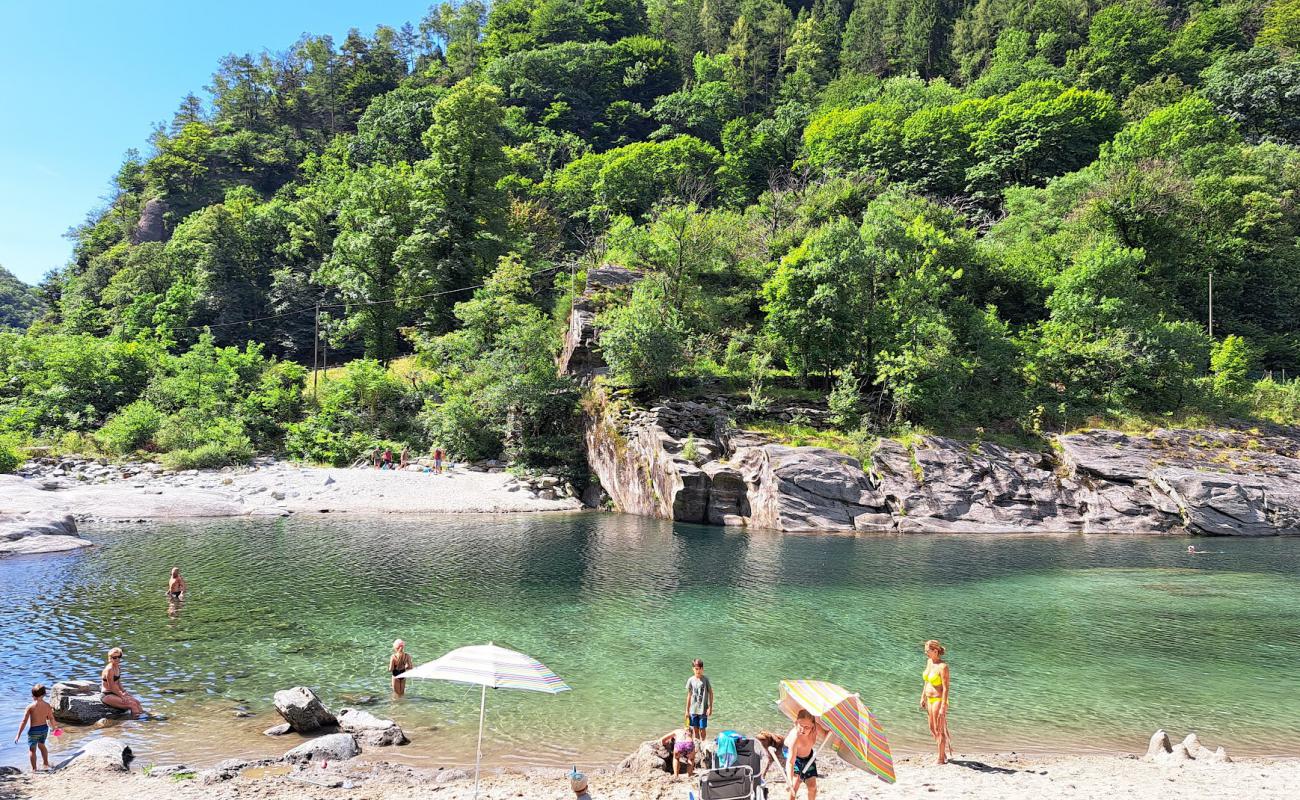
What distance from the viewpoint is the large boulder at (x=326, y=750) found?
966cm

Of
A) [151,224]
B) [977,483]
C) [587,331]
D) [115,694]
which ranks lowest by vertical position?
[115,694]

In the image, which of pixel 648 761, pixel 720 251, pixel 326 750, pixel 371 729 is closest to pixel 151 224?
pixel 720 251

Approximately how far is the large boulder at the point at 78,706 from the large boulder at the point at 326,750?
4.13m

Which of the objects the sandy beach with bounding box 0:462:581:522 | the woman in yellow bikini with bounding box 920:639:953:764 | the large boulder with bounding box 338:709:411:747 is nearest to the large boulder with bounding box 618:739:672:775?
the large boulder with bounding box 338:709:411:747

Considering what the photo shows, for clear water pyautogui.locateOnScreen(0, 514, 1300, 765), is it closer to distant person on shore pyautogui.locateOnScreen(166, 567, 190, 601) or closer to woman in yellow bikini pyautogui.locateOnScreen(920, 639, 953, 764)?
distant person on shore pyautogui.locateOnScreen(166, 567, 190, 601)

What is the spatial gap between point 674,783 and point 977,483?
2961cm

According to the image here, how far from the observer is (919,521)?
1256 inches

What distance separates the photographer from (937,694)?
9.70 m

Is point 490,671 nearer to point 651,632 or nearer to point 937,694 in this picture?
point 937,694

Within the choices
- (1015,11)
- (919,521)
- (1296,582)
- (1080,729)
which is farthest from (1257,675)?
(1015,11)

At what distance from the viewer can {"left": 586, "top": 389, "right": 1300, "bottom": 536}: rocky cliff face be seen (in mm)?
31828

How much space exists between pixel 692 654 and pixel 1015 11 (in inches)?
4416

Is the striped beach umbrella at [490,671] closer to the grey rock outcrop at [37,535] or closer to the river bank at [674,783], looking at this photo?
the river bank at [674,783]

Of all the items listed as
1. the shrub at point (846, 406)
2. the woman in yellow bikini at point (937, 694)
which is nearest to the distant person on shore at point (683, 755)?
the woman in yellow bikini at point (937, 694)
